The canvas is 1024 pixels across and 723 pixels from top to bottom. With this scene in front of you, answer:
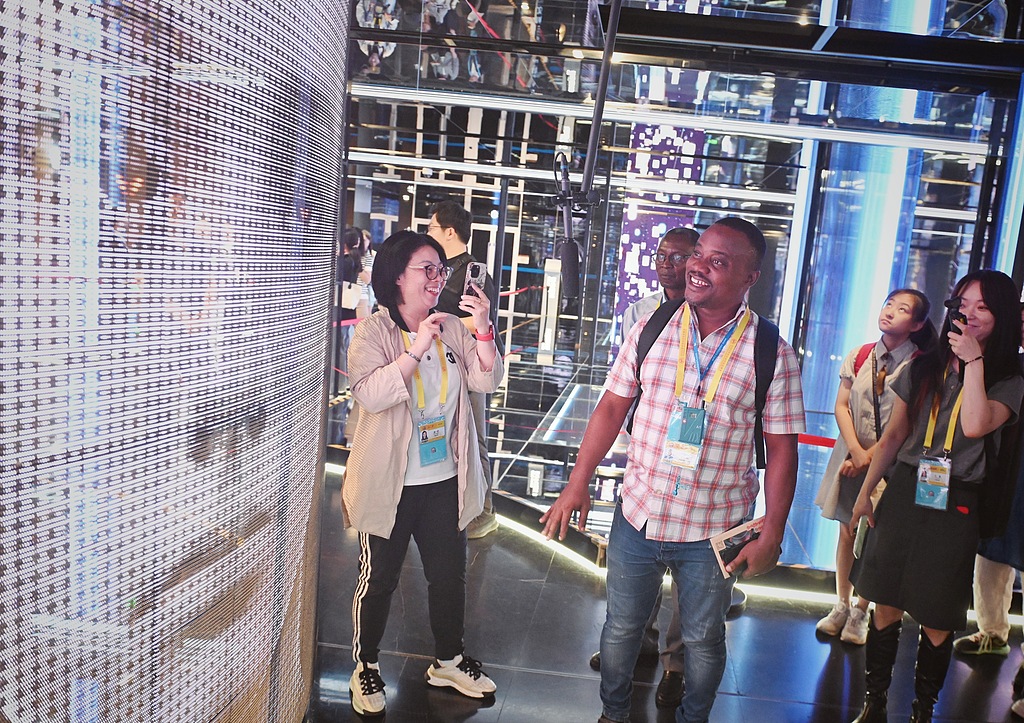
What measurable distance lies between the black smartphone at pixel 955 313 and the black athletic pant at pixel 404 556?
1.89 metres

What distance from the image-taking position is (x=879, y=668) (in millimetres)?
2865

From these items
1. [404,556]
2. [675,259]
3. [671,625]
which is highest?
[675,259]

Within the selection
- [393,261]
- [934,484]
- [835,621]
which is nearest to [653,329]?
[393,261]

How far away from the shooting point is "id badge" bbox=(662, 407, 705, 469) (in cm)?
232

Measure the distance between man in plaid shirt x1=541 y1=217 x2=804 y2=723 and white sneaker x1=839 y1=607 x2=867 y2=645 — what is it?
157 cm

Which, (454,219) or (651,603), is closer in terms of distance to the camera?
(651,603)

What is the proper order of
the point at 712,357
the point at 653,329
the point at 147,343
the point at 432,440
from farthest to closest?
the point at 432,440
the point at 653,329
the point at 712,357
the point at 147,343

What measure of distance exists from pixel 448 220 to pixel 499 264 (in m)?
1.62

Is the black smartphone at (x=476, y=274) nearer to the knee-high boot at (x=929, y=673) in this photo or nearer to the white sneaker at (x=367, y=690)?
the white sneaker at (x=367, y=690)

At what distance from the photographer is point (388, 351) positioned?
265cm

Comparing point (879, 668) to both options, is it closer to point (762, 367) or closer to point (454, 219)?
point (762, 367)

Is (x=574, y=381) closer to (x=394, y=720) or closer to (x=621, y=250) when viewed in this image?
(x=621, y=250)

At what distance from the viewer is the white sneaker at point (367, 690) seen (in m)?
2.77

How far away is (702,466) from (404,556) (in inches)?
43.9
